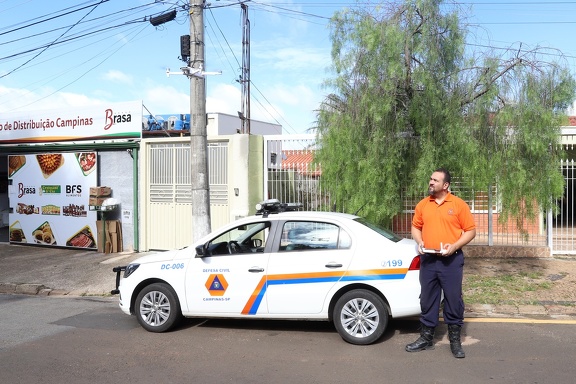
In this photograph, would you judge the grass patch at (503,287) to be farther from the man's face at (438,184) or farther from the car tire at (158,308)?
the car tire at (158,308)

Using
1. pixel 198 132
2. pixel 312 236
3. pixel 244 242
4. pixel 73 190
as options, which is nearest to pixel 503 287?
pixel 312 236

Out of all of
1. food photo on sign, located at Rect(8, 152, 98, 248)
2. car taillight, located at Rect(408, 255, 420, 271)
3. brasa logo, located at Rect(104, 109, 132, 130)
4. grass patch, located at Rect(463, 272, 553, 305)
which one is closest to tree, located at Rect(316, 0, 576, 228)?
grass patch, located at Rect(463, 272, 553, 305)

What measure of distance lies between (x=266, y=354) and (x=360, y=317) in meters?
1.11

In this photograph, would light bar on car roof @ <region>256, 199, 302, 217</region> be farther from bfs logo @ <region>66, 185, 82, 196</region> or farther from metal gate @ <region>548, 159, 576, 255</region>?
bfs logo @ <region>66, 185, 82, 196</region>

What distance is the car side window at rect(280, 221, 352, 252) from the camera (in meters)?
6.23

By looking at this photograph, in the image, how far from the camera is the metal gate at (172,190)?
12328mm

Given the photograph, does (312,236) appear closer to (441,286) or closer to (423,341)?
(441,286)

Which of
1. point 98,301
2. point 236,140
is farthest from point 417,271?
point 236,140

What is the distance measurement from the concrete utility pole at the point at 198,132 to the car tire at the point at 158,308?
245 centimetres

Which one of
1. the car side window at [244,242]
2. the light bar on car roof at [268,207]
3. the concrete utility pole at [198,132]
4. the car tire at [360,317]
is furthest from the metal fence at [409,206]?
the car tire at [360,317]

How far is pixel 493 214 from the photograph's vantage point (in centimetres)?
1109

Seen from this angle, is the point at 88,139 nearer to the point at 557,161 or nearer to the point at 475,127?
the point at 475,127

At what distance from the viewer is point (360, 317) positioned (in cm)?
596

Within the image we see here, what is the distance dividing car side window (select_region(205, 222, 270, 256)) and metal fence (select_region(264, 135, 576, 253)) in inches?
132
